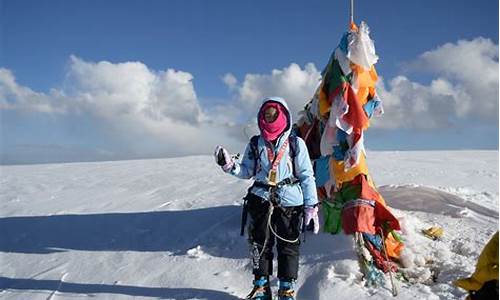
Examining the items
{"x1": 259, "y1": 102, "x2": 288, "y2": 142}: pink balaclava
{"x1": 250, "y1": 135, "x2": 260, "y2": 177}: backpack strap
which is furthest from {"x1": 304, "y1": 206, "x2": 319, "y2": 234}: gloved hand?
{"x1": 259, "y1": 102, "x2": 288, "y2": 142}: pink balaclava

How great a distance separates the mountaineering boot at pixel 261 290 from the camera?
4445mm

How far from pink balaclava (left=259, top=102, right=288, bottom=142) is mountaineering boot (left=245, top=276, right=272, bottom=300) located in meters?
1.38

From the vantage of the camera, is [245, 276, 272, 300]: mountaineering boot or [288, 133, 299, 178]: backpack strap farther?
[288, 133, 299, 178]: backpack strap

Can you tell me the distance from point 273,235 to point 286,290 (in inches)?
22.0

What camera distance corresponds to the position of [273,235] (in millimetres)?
4656

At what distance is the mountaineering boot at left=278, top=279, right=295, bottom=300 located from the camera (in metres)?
4.36

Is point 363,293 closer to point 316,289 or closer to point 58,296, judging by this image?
point 316,289

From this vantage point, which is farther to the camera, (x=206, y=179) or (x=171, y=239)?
(x=206, y=179)

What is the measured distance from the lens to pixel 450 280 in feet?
15.1

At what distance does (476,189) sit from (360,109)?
486 cm

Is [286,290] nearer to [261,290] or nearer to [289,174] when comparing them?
[261,290]

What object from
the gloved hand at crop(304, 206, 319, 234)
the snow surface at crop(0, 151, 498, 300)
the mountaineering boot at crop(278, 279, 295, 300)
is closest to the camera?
the mountaineering boot at crop(278, 279, 295, 300)

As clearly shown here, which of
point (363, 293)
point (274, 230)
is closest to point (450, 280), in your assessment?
point (363, 293)

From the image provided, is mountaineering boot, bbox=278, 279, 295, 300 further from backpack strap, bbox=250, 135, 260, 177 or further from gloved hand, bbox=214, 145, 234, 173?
gloved hand, bbox=214, 145, 234, 173
